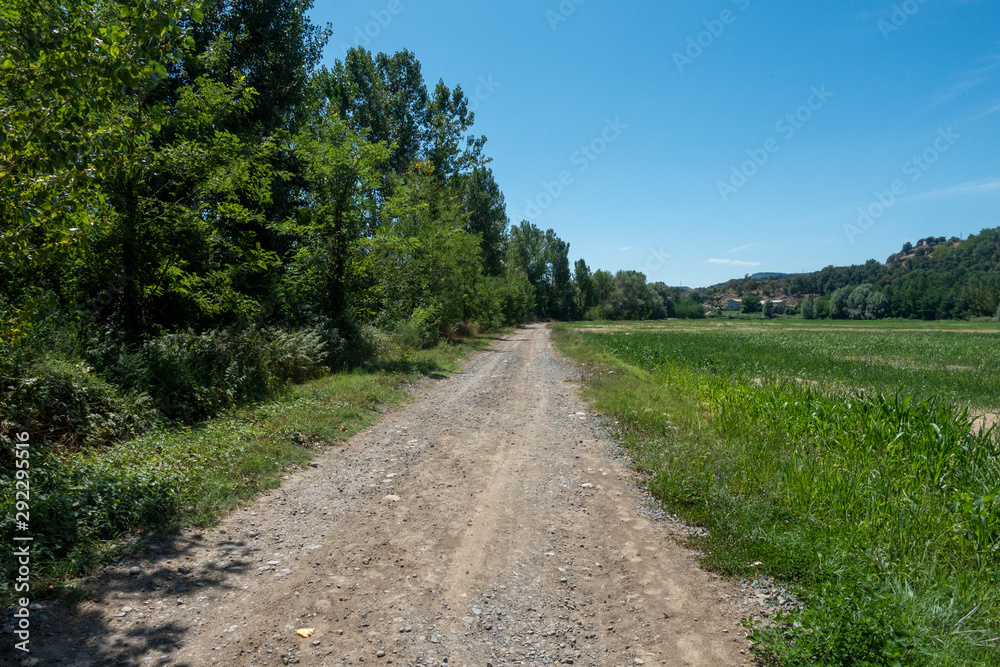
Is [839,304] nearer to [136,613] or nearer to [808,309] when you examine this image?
[808,309]

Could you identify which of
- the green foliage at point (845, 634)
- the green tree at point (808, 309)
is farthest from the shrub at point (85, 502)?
the green tree at point (808, 309)

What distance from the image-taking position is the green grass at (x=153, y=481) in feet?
13.7

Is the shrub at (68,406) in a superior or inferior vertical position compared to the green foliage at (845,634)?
superior

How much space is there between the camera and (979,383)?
52.5 ft

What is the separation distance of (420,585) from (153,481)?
3511 millimetres

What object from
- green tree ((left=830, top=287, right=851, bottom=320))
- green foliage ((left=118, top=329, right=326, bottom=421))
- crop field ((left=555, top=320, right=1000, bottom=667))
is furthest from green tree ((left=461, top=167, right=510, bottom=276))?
green tree ((left=830, top=287, right=851, bottom=320))

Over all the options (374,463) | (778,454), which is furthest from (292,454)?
(778,454)

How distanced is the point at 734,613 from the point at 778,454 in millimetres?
3953

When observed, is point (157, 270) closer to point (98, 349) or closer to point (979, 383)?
point (98, 349)

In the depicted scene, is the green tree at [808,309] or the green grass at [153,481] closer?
the green grass at [153,481]

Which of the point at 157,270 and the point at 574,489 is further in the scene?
the point at 157,270

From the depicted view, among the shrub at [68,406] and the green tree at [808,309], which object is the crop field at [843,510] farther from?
the green tree at [808,309]

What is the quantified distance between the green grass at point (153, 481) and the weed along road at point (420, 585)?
0.32 meters

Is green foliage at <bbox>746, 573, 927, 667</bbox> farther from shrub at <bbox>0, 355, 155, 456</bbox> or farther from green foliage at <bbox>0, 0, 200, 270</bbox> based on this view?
shrub at <bbox>0, 355, 155, 456</bbox>
